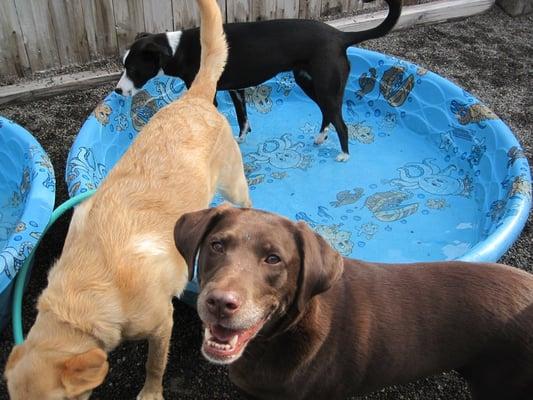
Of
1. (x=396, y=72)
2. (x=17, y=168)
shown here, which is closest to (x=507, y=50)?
(x=396, y=72)

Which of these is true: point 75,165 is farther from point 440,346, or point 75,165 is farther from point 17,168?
point 440,346

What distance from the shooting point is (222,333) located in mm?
2016

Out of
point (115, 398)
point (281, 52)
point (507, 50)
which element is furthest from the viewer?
point (507, 50)

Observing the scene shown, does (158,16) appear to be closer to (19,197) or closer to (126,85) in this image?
(126,85)

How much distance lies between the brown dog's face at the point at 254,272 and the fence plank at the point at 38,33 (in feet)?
13.8

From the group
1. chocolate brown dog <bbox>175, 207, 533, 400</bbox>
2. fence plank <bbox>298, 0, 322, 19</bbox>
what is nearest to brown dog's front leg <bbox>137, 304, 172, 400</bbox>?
chocolate brown dog <bbox>175, 207, 533, 400</bbox>

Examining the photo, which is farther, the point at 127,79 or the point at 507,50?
the point at 507,50

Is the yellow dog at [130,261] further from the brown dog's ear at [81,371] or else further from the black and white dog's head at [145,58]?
the black and white dog's head at [145,58]

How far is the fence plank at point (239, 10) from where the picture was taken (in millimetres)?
6039

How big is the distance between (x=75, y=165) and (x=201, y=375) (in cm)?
184

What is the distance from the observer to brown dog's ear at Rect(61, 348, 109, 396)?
201 centimetres

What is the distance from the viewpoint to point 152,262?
8.50 feet

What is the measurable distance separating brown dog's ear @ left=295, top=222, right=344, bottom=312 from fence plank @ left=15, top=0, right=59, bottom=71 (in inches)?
176

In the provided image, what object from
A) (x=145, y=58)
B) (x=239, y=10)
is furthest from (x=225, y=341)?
(x=239, y=10)
